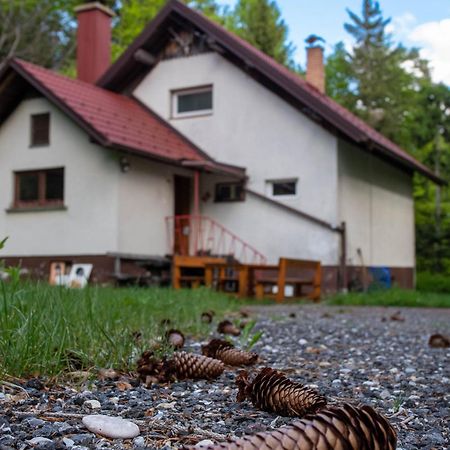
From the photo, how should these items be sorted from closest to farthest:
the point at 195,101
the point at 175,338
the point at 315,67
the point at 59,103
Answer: the point at 175,338, the point at 59,103, the point at 195,101, the point at 315,67

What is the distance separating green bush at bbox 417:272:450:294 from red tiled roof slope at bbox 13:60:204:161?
828 centimetres

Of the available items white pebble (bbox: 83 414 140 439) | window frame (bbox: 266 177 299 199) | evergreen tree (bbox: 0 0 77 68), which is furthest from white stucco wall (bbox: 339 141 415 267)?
evergreen tree (bbox: 0 0 77 68)

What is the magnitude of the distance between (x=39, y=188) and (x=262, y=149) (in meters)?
4.94

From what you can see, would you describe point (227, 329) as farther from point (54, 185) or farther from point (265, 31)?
point (265, 31)

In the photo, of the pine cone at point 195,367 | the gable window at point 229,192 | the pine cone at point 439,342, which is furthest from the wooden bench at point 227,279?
the pine cone at point 195,367

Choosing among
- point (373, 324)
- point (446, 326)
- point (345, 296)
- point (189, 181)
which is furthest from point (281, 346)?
point (189, 181)

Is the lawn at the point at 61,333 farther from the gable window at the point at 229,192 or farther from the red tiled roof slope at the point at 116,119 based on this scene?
the gable window at the point at 229,192

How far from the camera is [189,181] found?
15062 mm

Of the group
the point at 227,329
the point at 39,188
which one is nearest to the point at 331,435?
the point at 227,329

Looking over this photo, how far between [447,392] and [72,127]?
38.6 ft

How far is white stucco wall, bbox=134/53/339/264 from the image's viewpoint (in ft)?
44.4

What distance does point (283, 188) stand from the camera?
14.1 meters

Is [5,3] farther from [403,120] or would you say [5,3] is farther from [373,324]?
[373,324]

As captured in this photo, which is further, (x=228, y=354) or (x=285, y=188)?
(x=285, y=188)
